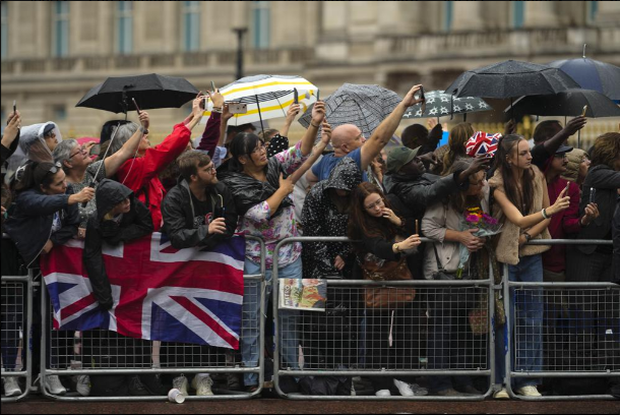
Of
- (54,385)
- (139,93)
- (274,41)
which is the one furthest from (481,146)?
(274,41)

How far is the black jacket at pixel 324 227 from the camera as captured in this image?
448 inches

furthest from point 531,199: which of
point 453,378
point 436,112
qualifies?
point 436,112

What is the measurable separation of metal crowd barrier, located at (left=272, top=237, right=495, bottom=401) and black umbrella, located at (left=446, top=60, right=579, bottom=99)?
233cm

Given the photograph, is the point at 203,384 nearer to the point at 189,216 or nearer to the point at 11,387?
the point at 189,216

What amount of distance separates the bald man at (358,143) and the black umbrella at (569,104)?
8.55ft

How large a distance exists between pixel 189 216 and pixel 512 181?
8.70 ft

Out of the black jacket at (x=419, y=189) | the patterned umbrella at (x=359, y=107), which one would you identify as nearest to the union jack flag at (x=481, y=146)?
the black jacket at (x=419, y=189)

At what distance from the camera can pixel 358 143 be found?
11758 millimetres

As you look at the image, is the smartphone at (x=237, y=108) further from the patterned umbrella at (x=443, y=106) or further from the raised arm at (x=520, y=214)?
the raised arm at (x=520, y=214)

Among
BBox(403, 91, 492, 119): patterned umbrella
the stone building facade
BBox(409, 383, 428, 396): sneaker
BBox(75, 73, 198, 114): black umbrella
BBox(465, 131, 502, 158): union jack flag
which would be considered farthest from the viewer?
the stone building facade

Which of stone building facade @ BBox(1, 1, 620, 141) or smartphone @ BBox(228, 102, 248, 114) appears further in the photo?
stone building facade @ BBox(1, 1, 620, 141)

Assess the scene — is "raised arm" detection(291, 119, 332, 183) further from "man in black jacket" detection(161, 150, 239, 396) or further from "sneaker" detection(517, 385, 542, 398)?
"sneaker" detection(517, 385, 542, 398)

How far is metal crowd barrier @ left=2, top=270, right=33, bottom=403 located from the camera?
37.0 ft

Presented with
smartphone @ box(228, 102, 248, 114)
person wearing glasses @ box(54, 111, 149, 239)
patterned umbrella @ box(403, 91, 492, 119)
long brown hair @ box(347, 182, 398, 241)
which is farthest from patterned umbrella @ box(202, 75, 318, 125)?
long brown hair @ box(347, 182, 398, 241)
